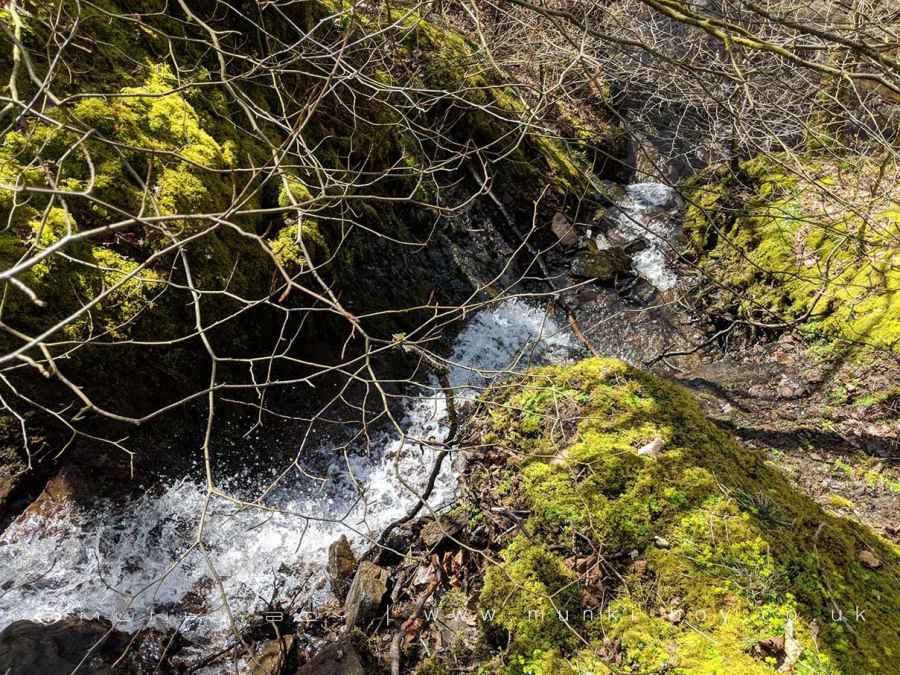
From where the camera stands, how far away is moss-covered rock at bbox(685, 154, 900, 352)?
3.96 meters

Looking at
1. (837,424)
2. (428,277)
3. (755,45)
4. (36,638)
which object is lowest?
(36,638)

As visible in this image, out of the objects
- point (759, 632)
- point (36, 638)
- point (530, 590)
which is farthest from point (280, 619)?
point (759, 632)

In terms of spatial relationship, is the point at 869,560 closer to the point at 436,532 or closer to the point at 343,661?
the point at 436,532

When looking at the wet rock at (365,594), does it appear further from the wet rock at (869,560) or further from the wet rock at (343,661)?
the wet rock at (869,560)

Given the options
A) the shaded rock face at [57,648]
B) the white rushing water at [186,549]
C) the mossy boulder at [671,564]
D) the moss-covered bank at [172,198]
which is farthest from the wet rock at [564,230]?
the shaded rock face at [57,648]

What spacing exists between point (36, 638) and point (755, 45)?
4.58 m

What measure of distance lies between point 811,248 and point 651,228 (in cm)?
230

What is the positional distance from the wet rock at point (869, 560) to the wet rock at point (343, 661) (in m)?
2.32

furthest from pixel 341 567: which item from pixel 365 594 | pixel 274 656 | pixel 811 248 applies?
pixel 811 248

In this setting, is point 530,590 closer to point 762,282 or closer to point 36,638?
point 36,638

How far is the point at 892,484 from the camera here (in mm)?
3170

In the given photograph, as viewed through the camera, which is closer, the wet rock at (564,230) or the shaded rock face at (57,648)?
the shaded rock face at (57,648)

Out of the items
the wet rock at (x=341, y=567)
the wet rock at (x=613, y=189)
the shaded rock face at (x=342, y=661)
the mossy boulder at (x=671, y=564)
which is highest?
the mossy boulder at (x=671, y=564)

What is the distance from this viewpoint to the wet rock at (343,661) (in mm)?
2388
